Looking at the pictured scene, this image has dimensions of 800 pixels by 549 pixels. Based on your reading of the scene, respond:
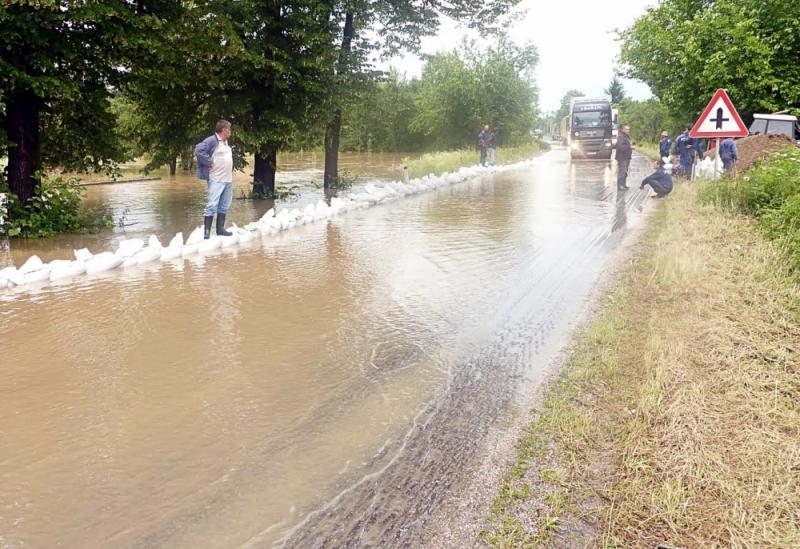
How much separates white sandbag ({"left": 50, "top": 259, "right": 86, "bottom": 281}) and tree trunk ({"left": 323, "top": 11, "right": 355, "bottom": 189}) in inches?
362

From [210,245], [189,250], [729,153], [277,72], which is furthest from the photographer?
[729,153]

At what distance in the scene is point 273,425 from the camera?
399cm

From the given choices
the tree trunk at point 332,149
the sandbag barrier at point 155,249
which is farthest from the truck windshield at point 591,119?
the sandbag barrier at point 155,249

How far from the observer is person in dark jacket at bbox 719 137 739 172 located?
14.4 meters

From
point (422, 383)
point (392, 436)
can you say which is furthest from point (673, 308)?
point (392, 436)

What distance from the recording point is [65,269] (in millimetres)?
7527

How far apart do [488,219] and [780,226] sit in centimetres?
531

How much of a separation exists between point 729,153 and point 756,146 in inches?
32.3

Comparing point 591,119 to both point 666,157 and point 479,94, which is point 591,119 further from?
point 666,157

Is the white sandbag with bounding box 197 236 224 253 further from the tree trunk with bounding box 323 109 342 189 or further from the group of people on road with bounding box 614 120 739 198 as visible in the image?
the group of people on road with bounding box 614 120 739 198

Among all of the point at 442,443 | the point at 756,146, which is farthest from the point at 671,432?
the point at 756,146

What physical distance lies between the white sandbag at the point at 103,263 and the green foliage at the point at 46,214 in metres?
3.08

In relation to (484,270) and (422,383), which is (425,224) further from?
(422,383)

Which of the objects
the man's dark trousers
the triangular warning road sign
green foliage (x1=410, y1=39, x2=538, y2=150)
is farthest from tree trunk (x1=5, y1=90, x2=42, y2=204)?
green foliage (x1=410, y1=39, x2=538, y2=150)
